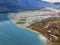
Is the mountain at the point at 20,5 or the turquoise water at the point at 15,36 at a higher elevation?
the mountain at the point at 20,5

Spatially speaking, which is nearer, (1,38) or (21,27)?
(1,38)

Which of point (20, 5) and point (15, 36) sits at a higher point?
point (20, 5)

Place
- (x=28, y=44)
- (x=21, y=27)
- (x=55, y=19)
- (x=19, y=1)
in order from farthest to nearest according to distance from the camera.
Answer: (x=19, y=1) → (x=55, y=19) → (x=21, y=27) → (x=28, y=44)

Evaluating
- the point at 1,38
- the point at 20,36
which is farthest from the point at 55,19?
the point at 1,38

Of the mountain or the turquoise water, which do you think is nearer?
the turquoise water

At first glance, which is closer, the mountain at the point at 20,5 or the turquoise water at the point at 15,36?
the turquoise water at the point at 15,36

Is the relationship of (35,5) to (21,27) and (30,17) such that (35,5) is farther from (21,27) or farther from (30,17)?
(21,27)

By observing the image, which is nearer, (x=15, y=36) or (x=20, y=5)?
(x=15, y=36)

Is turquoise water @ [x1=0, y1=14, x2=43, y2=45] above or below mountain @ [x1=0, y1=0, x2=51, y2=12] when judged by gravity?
below
